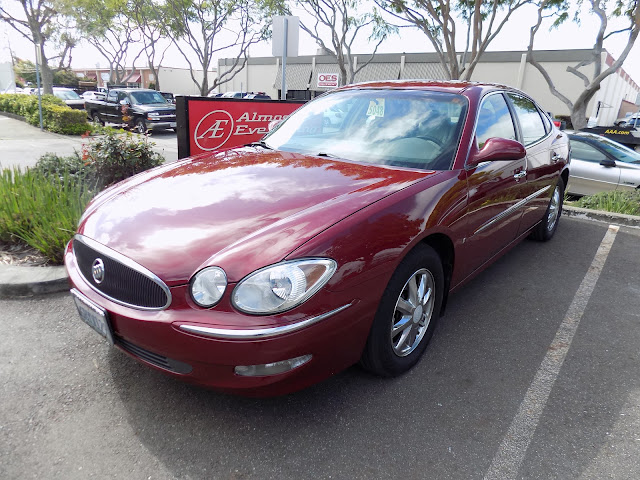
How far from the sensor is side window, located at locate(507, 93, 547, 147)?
4.02 metres

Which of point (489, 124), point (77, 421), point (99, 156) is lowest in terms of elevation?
point (77, 421)

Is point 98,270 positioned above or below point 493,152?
below

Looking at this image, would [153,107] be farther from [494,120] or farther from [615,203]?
[494,120]

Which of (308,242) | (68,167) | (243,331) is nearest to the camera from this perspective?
(243,331)

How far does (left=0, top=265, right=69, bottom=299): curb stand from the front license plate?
1184mm

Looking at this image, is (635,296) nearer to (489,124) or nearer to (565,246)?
(565,246)

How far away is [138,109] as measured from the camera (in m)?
18.0

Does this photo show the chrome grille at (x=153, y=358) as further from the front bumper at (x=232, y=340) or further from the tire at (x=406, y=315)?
the tire at (x=406, y=315)

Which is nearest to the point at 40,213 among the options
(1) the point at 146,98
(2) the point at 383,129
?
(2) the point at 383,129

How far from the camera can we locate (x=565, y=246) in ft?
16.9

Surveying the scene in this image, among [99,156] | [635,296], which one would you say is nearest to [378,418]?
[635,296]

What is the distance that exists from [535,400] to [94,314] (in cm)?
231

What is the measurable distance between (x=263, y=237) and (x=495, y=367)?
1.70 metres

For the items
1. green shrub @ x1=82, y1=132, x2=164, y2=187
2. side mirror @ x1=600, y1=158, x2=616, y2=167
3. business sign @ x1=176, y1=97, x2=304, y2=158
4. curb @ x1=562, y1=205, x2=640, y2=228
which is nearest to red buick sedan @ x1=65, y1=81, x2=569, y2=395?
green shrub @ x1=82, y1=132, x2=164, y2=187
